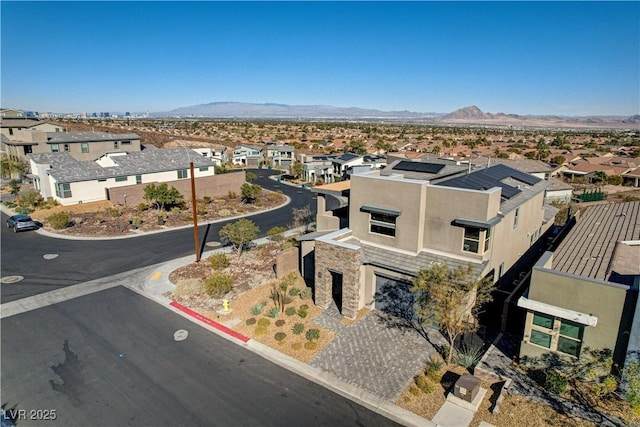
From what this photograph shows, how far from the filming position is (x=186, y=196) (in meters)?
46.7

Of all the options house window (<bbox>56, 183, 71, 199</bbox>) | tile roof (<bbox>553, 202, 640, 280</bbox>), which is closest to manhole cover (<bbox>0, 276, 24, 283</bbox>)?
house window (<bbox>56, 183, 71, 199</bbox>)

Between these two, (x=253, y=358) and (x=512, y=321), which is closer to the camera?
(x=253, y=358)

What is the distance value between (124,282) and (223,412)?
13786 mm

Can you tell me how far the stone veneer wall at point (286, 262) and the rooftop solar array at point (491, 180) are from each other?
10.0m

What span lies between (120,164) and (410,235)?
3932 centimetres

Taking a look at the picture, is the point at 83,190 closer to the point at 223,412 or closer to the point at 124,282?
the point at 124,282

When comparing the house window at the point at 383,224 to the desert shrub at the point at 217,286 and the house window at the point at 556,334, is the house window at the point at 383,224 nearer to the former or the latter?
the house window at the point at 556,334

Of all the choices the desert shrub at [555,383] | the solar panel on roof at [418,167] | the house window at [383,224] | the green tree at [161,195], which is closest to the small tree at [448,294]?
the desert shrub at [555,383]

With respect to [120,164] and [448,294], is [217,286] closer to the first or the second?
[448,294]

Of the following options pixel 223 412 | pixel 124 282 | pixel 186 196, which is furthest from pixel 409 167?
pixel 186 196

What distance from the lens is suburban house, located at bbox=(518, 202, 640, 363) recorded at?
41.9 ft

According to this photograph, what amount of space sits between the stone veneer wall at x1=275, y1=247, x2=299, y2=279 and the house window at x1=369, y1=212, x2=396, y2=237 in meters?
6.13

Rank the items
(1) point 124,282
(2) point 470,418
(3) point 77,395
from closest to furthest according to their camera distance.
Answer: (2) point 470,418, (3) point 77,395, (1) point 124,282

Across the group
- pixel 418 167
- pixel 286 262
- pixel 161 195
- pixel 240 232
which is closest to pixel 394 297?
pixel 286 262
